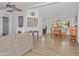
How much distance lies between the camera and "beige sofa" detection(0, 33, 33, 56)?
315cm

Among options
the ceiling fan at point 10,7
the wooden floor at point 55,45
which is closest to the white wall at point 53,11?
the ceiling fan at point 10,7

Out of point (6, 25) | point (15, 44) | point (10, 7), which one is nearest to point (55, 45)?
point (15, 44)

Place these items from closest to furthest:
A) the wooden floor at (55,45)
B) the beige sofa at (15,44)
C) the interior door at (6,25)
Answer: the beige sofa at (15,44) → the interior door at (6,25) → the wooden floor at (55,45)

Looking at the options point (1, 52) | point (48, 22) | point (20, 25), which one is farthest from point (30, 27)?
point (1, 52)

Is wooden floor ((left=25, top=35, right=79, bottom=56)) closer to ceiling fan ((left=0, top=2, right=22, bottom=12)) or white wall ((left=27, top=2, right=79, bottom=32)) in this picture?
white wall ((left=27, top=2, right=79, bottom=32))

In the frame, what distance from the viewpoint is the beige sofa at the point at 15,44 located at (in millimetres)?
3154

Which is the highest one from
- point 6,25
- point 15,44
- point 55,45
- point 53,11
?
point 53,11

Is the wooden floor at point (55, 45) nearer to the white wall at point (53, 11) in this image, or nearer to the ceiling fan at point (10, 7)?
the white wall at point (53, 11)

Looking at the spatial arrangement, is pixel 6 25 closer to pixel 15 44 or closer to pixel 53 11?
pixel 15 44

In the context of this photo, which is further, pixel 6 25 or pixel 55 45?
pixel 55 45

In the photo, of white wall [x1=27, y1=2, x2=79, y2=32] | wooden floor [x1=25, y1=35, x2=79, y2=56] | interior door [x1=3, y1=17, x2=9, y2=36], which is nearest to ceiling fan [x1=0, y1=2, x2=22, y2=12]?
interior door [x1=3, y1=17, x2=9, y2=36]

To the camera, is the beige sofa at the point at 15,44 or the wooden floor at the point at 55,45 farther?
the wooden floor at the point at 55,45

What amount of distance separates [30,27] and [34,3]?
0.88 meters

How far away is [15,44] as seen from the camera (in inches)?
144
